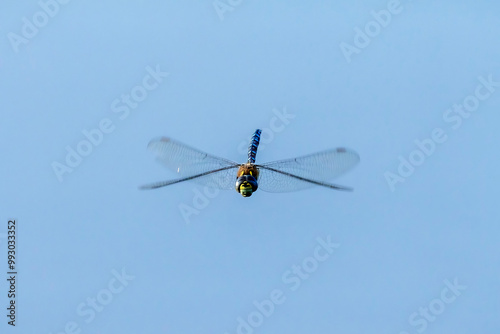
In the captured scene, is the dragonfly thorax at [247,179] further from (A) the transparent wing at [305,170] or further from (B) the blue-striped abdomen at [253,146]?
(B) the blue-striped abdomen at [253,146]

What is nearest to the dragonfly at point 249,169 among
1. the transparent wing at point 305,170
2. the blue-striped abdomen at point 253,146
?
the transparent wing at point 305,170

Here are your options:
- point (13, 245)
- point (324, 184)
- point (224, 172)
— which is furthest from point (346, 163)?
point (13, 245)

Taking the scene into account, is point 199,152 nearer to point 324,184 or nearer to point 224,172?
point 224,172

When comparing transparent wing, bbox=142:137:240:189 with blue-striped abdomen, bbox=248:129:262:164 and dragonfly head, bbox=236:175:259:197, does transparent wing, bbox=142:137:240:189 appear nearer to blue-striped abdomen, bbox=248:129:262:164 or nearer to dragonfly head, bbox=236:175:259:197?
dragonfly head, bbox=236:175:259:197

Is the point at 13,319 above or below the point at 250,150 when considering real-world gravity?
below

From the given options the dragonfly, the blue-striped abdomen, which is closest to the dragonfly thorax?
the dragonfly

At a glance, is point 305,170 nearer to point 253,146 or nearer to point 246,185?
point 246,185

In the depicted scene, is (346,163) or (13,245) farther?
(13,245)
